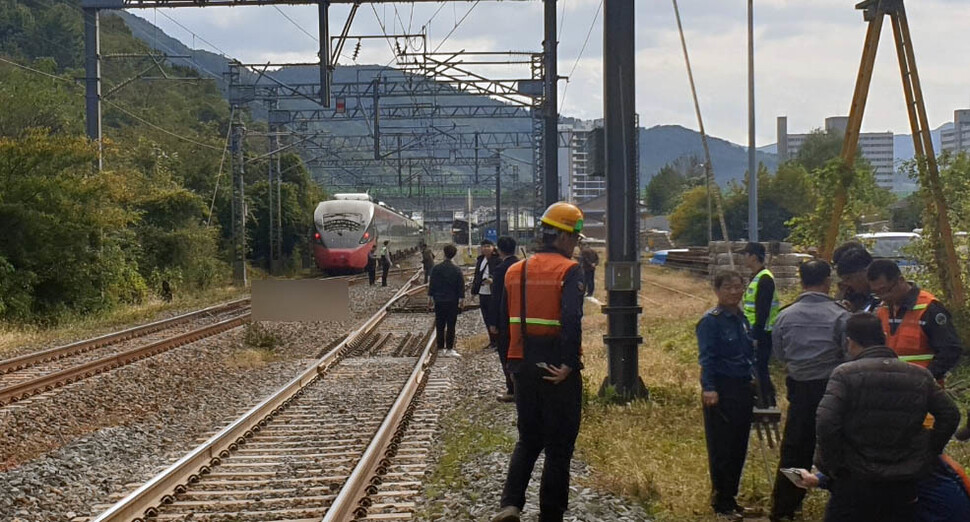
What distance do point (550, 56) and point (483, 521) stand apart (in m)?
19.3

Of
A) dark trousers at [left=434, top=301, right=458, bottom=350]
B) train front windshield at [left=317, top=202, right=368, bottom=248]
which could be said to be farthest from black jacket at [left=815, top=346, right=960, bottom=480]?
train front windshield at [left=317, top=202, right=368, bottom=248]

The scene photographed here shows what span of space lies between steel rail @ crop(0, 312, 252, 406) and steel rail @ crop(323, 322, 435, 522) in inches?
196

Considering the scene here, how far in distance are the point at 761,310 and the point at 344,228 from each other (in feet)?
116

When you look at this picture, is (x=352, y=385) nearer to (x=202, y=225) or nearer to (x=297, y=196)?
(x=202, y=225)

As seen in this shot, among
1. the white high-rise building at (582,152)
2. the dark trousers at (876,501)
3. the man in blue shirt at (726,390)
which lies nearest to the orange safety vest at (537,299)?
the man in blue shirt at (726,390)

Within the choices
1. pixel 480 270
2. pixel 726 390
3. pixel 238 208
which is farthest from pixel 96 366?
pixel 238 208

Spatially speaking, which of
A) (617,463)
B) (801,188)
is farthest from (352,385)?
(801,188)

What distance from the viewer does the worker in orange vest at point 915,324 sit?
679cm

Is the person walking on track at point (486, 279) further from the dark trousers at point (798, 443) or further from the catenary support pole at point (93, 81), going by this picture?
the catenary support pole at point (93, 81)

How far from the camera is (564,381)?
6.80m

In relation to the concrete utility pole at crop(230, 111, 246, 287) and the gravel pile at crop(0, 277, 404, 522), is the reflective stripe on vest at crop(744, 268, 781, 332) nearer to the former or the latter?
the gravel pile at crop(0, 277, 404, 522)

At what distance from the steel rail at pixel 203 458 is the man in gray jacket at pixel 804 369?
4474 millimetres

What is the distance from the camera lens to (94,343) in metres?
21.3

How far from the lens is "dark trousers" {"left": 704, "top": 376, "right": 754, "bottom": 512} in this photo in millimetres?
→ 7469
